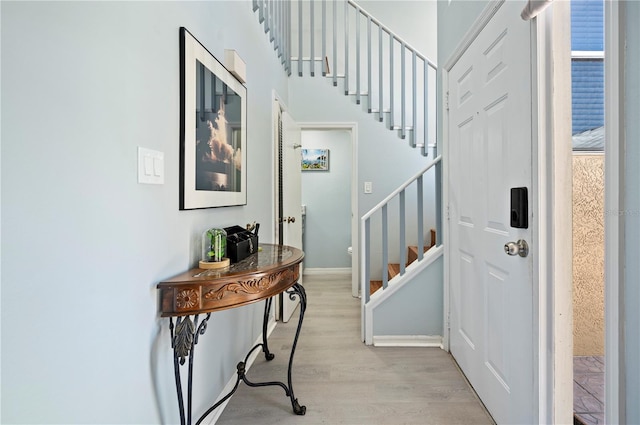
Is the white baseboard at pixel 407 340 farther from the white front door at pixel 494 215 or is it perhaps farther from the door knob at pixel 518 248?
the door knob at pixel 518 248

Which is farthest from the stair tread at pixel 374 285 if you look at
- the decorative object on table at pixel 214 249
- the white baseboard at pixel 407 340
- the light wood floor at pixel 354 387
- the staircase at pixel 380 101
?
the decorative object on table at pixel 214 249

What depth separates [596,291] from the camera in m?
1.47

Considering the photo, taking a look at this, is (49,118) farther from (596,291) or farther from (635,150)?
(596,291)

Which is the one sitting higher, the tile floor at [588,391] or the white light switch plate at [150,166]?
the white light switch plate at [150,166]

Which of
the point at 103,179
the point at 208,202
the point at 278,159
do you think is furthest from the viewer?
the point at 278,159

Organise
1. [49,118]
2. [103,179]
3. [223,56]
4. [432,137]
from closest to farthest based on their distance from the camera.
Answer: [49,118] → [103,179] → [223,56] → [432,137]

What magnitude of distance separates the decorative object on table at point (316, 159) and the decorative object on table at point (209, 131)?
108 inches

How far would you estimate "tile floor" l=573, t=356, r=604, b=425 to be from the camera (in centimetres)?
125

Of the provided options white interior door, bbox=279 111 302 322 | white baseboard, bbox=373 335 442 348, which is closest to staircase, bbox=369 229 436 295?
white baseboard, bbox=373 335 442 348

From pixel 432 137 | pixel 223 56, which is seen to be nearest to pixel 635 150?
pixel 223 56

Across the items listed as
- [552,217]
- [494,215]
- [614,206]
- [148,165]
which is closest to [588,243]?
[494,215]

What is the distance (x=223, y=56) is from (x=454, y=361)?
2.41m

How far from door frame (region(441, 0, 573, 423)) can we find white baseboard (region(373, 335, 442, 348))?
1.15m

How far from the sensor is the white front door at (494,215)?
1.20 meters
